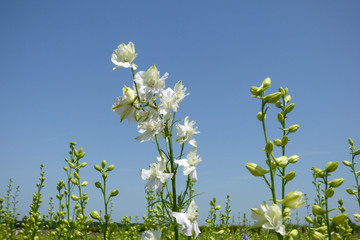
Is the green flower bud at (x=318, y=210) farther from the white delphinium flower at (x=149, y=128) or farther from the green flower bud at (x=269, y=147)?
the white delphinium flower at (x=149, y=128)

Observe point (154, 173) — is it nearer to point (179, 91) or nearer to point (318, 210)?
point (179, 91)

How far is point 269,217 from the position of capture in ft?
4.56

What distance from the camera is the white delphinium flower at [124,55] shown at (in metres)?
1.88

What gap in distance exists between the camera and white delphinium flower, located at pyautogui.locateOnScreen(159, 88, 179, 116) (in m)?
1.86

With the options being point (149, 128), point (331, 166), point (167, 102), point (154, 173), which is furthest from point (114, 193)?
point (331, 166)

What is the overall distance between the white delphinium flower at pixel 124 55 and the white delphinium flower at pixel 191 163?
683 mm

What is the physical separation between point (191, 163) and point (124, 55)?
84 centimetres

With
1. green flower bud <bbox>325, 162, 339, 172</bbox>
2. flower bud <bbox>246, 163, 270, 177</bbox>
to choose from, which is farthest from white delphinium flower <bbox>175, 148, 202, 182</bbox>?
green flower bud <bbox>325, 162, 339, 172</bbox>

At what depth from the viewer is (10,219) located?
5242 mm

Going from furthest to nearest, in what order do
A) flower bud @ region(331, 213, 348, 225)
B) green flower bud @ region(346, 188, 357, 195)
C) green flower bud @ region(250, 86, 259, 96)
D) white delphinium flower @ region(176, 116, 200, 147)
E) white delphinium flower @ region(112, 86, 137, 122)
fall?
green flower bud @ region(346, 188, 357, 195)
white delphinium flower @ region(176, 116, 200, 147)
white delphinium flower @ region(112, 86, 137, 122)
flower bud @ region(331, 213, 348, 225)
green flower bud @ region(250, 86, 259, 96)

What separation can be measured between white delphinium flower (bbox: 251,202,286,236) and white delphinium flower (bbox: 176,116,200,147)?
0.69 meters

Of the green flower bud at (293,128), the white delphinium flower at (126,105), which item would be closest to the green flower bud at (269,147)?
the green flower bud at (293,128)

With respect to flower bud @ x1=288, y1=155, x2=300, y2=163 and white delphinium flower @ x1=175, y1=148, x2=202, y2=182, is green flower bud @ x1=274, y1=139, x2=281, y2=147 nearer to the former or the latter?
flower bud @ x1=288, y1=155, x2=300, y2=163

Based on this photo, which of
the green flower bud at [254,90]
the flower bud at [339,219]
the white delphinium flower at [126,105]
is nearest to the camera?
the green flower bud at [254,90]
